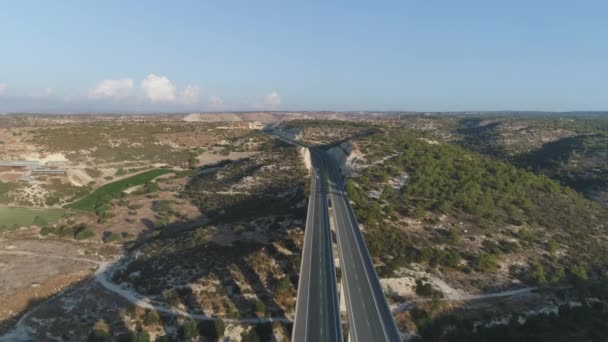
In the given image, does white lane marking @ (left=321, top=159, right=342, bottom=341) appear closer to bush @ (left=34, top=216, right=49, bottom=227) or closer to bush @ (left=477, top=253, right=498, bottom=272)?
bush @ (left=477, top=253, right=498, bottom=272)

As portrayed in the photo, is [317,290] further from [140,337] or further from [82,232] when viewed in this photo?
[82,232]

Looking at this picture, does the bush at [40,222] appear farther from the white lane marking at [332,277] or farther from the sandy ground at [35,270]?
the white lane marking at [332,277]

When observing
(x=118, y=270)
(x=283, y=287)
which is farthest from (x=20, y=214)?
(x=283, y=287)

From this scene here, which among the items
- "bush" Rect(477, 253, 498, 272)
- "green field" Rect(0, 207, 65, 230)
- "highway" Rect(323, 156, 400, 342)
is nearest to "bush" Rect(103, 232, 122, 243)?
"green field" Rect(0, 207, 65, 230)

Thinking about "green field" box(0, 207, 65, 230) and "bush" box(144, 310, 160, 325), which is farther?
"green field" box(0, 207, 65, 230)

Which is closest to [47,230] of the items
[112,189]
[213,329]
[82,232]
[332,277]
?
[82,232]
